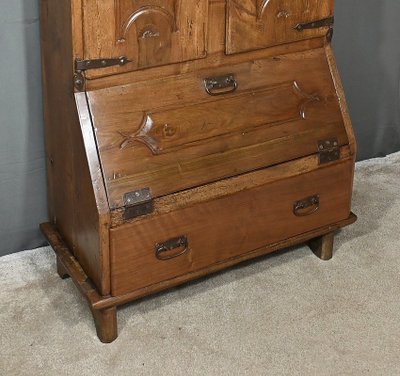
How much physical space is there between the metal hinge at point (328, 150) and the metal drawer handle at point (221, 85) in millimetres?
377

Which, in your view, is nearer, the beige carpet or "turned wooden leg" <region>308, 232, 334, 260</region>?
the beige carpet

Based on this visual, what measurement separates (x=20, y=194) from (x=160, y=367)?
2.70ft

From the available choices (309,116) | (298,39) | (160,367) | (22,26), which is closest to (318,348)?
(160,367)

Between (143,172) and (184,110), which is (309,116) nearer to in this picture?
(184,110)

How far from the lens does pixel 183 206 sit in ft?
8.14

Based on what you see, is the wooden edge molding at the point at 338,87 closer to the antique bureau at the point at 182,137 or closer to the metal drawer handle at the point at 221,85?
the antique bureau at the point at 182,137

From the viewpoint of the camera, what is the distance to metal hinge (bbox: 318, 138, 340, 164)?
107 inches

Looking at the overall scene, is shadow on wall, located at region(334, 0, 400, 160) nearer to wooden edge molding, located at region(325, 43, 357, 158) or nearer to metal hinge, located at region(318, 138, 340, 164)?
wooden edge molding, located at region(325, 43, 357, 158)

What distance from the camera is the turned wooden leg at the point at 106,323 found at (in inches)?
98.3

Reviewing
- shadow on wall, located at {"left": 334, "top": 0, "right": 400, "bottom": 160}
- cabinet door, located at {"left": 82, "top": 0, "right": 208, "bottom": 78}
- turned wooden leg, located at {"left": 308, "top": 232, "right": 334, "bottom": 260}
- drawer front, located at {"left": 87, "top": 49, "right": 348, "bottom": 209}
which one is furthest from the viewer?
shadow on wall, located at {"left": 334, "top": 0, "right": 400, "bottom": 160}

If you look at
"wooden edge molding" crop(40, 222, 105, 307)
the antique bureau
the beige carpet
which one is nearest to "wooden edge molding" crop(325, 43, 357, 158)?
the antique bureau

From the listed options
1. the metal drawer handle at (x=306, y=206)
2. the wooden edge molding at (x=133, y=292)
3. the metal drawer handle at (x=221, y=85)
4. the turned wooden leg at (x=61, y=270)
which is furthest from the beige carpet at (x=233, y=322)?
the metal drawer handle at (x=221, y=85)

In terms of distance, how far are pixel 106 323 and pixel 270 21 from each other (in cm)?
103

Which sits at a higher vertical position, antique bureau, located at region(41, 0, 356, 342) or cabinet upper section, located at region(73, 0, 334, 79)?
cabinet upper section, located at region(73, 0, 334, 79)
